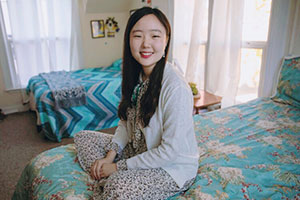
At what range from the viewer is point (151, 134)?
1035 millimetres

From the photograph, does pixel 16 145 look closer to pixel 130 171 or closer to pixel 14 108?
pixel 14 108

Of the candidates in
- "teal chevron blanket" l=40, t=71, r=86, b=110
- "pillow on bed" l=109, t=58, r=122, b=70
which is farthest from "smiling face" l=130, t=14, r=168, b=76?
"pillow on bed" l=109, t=58, r=122, b=70

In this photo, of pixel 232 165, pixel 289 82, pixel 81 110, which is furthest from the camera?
pixel 81 110

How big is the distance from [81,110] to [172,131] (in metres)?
2.02

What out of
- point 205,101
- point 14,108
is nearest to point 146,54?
point 205,101

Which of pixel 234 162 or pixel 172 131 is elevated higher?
pixel 172 131

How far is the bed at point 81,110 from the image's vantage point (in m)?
2.55

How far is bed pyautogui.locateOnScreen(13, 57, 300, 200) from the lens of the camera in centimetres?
98

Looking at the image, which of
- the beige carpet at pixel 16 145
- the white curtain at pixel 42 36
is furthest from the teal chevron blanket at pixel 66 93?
the white curtain at pixel 42 36

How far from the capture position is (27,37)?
3383mm

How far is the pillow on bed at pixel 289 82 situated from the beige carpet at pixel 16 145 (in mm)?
2193

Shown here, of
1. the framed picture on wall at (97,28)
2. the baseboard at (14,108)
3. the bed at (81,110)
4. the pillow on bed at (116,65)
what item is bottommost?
the baseboard at (14,108)

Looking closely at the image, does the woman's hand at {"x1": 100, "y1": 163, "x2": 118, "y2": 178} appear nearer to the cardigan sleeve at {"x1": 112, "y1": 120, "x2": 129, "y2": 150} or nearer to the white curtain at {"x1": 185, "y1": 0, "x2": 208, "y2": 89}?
the cardigan sleeve at {"x1": 112, "y1": 120, "x2": 129, "y2": 150}

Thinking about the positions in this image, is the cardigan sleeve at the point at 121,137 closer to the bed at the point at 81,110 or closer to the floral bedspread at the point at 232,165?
the floral bedspread at the point at 232,165
